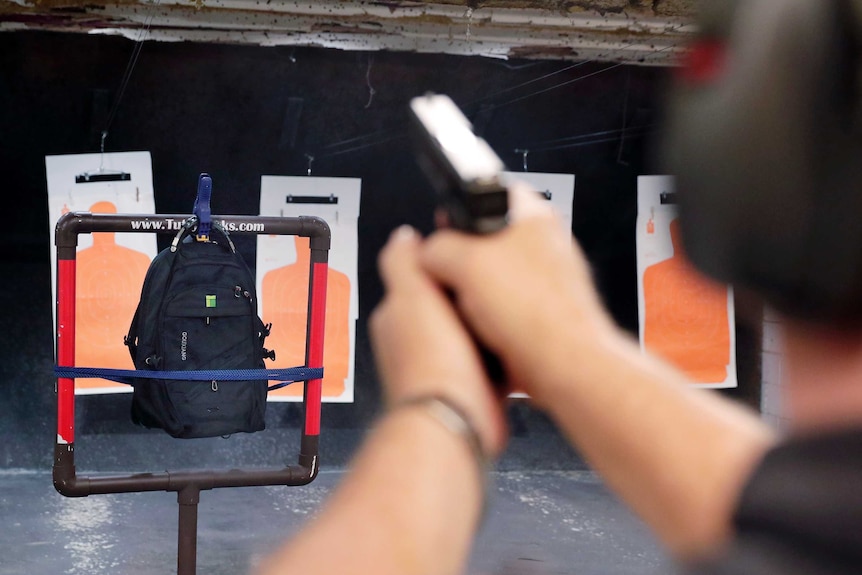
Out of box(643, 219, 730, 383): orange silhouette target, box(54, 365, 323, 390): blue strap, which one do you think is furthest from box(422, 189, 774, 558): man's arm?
box(643, 219, 730, 383): orange silhouette target

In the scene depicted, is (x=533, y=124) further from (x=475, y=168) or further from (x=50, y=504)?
(x=475, y=168)

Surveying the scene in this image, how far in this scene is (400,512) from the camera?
0.90 ft

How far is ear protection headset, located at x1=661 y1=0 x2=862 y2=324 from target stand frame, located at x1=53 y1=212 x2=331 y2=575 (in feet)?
4.87

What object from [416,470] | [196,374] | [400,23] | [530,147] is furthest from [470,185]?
[530,147]

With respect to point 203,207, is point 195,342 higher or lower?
lower

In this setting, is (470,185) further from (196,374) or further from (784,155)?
(196,374)

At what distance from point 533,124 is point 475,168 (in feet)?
10.8

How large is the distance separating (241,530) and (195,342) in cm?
117

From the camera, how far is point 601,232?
141 inches

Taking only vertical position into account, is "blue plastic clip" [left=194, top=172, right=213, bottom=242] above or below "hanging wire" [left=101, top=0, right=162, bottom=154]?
below

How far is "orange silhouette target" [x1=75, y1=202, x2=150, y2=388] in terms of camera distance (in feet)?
10.0

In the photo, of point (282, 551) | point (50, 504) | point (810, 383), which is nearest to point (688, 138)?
point (810, 383)

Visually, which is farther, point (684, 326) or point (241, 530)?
point (684, 326)

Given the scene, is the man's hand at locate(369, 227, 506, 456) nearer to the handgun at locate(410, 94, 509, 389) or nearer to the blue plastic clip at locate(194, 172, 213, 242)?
the handgun at locate(410, 94, 509, 389)
